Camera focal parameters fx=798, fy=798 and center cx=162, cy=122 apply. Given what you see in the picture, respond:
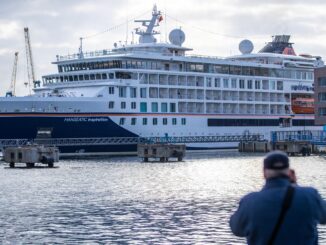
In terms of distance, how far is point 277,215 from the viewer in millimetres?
9367

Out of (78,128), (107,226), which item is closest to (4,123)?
(78,128)

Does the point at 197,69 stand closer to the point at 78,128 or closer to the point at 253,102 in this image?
the point at 253,102

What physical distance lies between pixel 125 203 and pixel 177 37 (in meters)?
88.6

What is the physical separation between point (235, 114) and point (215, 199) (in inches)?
3125

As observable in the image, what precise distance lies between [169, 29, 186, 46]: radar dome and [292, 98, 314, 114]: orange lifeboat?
2157cm

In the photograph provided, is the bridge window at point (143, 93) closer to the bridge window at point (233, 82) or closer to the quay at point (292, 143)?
the quay at point (292, 143)

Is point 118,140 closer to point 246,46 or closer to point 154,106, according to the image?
point 154,106

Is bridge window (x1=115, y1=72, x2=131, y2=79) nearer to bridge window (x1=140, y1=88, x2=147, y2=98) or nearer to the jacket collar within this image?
bridge window (x1=140, y1=88, x2=147, y2=98)

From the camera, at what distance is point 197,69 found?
12150cm

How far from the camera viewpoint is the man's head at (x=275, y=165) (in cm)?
948

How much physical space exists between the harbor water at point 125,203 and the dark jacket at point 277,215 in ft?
59.7

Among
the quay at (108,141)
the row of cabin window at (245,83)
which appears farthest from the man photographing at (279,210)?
the row of cabin window at (245,83)

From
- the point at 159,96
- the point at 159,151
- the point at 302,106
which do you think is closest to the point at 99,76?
the point at 159,96

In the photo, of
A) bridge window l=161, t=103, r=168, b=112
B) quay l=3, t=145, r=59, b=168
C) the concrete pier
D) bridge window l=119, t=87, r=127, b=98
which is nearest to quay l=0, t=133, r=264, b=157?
bridge window l=161, t=103, r=168, b=112
